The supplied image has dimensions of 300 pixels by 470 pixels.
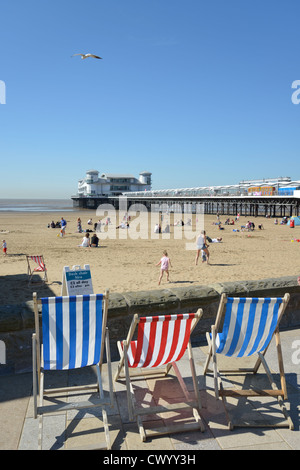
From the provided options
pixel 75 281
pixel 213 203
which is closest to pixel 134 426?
pixel 75 281

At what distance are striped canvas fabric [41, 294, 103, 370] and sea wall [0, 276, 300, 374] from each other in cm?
81

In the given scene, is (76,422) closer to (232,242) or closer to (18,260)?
(18,260)

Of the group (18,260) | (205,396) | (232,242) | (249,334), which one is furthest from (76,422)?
(232,242)

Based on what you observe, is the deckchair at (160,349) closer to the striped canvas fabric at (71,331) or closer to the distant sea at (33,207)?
the striped canvas fabric at (71,331)

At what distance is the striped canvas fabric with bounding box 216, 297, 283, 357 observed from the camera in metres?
3.01

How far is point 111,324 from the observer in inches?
153

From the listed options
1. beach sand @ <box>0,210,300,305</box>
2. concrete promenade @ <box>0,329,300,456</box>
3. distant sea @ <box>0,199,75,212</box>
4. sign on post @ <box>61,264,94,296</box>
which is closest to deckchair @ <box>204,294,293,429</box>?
concrete promenade @ <box>0,329,300,456</box>

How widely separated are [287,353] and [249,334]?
3.93 ft

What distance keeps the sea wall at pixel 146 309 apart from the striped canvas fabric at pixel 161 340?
950 mm

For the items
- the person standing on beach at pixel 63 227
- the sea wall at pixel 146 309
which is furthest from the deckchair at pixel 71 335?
the person standing on beach at pixel 63 227

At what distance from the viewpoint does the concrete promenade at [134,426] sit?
252cm

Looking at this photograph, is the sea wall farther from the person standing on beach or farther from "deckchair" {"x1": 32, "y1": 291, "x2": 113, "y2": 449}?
the person standing on beach
